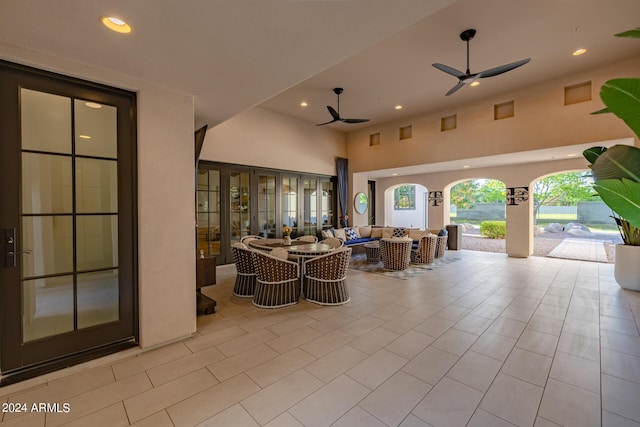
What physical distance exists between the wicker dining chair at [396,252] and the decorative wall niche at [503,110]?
355cm

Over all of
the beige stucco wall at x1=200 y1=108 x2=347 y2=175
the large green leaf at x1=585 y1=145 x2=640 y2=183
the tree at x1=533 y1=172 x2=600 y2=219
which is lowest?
the large green leaf at x1=585 y1=145 x2=640 y2=183

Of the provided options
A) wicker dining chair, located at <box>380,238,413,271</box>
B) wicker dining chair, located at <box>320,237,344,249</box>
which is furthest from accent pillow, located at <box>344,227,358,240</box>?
wicker dining chair, located at <box>320,237,344,249</box>

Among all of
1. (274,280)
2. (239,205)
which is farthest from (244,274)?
(239,205)

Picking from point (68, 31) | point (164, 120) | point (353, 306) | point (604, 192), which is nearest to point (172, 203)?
point (164, 120)

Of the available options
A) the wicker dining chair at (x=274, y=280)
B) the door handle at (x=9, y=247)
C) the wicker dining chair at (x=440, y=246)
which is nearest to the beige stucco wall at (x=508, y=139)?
the wicker dining chair at (x=440, y=246)

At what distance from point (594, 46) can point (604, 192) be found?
5.20m

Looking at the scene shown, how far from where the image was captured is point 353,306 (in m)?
3.80

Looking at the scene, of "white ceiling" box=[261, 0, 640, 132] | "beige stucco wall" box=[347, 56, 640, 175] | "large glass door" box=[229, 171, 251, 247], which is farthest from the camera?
"large glass door" box=[229, 171, 251, 247]

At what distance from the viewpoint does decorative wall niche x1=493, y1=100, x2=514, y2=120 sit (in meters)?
6.02

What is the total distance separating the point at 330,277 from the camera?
3865 millimetres

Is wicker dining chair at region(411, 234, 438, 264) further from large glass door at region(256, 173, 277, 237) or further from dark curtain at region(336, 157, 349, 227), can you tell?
large glass door at region(256, 173, 277, 237)

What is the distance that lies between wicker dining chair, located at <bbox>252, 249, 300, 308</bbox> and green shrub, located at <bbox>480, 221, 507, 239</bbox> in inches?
453

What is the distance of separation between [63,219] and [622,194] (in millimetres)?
3741

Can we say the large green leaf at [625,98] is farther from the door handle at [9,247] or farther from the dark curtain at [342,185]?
the dark curtain at [342,185]
